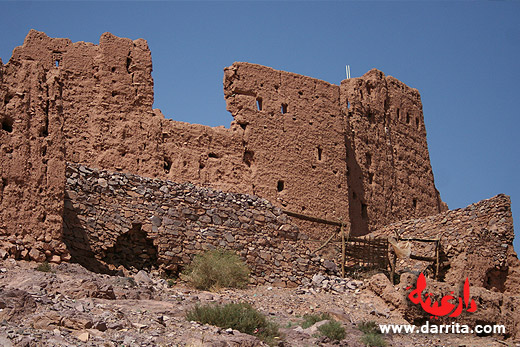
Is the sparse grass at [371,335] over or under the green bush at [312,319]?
under

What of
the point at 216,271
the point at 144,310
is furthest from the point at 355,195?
the point at 144,310

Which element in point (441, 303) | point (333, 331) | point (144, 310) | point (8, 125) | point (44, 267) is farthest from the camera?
point (441, 303)

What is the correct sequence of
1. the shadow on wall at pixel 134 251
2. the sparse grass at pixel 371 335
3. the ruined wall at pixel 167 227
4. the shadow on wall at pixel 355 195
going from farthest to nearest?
the shadow on wall at pixel 355 195
the shadow on wall at pixel 134 251
the ruined wall at pixel 167 227
the sparse grass at pixel 371 335

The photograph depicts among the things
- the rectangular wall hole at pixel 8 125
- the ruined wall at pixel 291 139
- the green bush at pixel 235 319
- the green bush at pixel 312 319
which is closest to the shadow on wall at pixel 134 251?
the rectangular wall hole at pixel 8 125

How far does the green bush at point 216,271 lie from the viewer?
19500mm

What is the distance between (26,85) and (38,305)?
5.81 m

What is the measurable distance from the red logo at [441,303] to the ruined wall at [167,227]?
3.07 meters

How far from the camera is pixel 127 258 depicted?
19.9 metres

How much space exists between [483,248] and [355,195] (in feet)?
26.4

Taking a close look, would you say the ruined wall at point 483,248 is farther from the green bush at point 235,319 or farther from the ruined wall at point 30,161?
the ruined wall at point 30,161

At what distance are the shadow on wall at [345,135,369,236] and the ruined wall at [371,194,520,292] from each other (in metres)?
6.15

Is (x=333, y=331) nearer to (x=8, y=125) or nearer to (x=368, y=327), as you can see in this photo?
(x=368, y=327)

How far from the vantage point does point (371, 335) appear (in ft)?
54.0

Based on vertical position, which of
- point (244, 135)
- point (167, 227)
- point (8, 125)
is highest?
point (244, 135)
